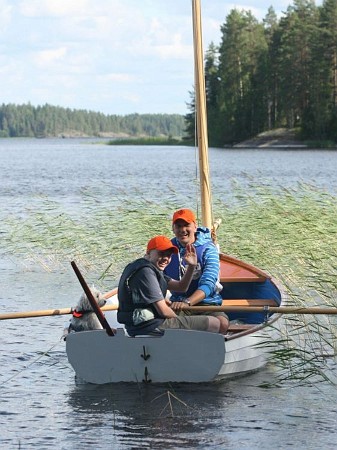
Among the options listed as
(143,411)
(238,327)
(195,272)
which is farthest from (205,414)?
(238,327)

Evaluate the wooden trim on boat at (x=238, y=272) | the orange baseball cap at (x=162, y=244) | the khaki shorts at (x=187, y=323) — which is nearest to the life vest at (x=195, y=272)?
the khaki shorts at (x=187, y=323)

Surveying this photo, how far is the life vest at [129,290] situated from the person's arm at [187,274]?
1.22ft

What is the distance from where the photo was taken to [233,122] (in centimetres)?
10319

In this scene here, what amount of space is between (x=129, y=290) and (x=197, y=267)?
1361 mm

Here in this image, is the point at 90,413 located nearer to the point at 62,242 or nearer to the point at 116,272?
the point at 116,272

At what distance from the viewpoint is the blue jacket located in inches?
455

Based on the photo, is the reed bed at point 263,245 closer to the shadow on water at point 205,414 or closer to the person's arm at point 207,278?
the shadow on water at point 205,414

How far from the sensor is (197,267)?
38.3 feet

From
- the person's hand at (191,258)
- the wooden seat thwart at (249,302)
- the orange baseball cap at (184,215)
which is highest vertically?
the orange baseball cap at (184,215)

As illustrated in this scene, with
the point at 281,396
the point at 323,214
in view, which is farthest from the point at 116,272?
the point at 281,396

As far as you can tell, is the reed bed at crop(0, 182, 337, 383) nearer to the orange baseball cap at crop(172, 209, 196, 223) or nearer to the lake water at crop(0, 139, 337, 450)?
the lake water at crop(0, 139, 337, 450)

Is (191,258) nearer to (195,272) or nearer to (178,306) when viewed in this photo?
(178,306)

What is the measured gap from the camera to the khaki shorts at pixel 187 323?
35.8 feet

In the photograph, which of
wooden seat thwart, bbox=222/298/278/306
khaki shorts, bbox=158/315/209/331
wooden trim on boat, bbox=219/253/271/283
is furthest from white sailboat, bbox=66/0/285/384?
wooden trim on boat, bbox=219/253/271/283
